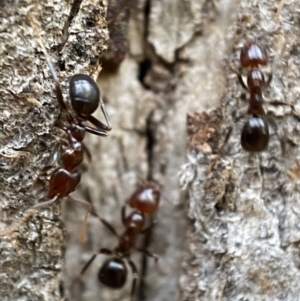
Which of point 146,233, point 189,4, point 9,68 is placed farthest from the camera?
point 146,233

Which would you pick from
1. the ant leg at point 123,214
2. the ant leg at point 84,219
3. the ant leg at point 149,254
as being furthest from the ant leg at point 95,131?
the ant leg at point 149,254

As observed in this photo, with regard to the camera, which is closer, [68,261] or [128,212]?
[68,261]

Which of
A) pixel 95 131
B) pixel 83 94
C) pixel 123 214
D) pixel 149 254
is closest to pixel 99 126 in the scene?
pixel 95 131

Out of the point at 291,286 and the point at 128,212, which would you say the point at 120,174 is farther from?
the point at 291,286

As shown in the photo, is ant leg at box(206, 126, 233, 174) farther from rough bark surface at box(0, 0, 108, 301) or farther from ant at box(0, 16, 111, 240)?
rough bark surface at box(0, 0, 108, 301)

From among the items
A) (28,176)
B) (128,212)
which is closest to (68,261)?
(128,212)

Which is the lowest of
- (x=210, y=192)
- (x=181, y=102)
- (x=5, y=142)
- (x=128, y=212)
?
(x=128, y=212)

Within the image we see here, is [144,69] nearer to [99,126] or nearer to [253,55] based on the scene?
[99,126]

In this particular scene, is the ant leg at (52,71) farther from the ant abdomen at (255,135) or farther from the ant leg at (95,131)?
the ant abdomen at (255,135)
